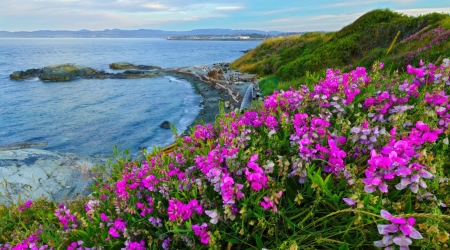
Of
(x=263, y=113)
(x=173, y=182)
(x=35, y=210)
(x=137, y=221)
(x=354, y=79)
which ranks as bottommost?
(x=35, y=210)

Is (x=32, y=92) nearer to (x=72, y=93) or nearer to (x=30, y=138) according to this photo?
(x=72, y=93)

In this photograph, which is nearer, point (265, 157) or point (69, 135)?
point (265, 157)

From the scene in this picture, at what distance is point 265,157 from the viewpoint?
2615 mm

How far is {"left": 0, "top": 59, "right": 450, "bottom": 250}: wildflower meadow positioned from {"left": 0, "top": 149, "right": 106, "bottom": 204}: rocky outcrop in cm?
441

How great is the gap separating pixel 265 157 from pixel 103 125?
2021 cm

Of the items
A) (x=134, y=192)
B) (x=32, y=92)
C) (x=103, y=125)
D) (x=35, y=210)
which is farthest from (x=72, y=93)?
(x=134, y=192)

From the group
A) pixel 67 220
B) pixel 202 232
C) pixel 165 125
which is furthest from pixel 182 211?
pixel 165 125

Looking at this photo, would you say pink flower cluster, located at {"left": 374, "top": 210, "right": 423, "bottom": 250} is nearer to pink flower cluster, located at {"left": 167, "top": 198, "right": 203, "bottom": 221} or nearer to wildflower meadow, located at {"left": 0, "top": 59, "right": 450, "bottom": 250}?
wildflower meadow, located at {"left": 0, "top": 59, "right": 450, "bottom": 250}

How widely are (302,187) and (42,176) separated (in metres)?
8.04

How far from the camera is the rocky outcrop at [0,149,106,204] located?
6.92 m

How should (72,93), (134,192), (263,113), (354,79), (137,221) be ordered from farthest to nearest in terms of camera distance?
1. (72,93)
2. (354,79)
3. (263,113)
4. (134,192)
5. (137,221)

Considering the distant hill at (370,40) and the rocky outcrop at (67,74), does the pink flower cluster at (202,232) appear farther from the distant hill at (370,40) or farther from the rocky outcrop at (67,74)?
the rocky outcrop at (67,74)

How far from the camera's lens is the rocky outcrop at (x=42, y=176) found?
22.7 feet

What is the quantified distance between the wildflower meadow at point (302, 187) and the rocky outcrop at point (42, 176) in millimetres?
4405
